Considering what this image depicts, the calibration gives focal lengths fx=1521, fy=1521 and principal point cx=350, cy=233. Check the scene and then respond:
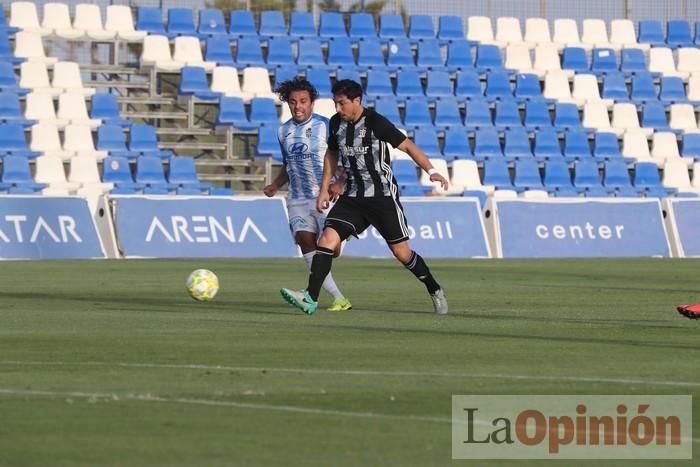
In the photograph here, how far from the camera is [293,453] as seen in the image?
21.7 feet

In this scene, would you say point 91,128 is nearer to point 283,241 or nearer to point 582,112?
point 283,241

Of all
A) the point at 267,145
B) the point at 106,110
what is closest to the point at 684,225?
the point at 267,145

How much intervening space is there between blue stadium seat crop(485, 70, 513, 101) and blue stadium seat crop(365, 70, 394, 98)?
9.31ft

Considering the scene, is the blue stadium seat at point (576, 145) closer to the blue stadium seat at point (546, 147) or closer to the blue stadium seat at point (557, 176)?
the blue stadium seat at point (546, 147)

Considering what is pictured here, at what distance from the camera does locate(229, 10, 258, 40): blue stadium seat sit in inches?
1430

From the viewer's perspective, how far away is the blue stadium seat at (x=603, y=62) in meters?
39.8

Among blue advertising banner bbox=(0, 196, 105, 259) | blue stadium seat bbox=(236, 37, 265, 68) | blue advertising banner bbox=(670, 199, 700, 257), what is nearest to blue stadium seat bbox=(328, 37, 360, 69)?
blue stadium seat bbox=(236, 37, 265, 68)

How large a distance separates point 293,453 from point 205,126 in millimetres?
28600

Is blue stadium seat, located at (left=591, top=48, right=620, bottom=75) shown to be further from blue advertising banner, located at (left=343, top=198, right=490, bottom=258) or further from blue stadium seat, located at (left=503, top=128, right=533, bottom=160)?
blue advertising banner, located at (left=343, top=198, right=490, bottom=258)

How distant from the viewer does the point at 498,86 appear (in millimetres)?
37438

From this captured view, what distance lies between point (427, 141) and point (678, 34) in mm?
10782

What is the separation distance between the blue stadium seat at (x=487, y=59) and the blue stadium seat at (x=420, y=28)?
127 centimetres

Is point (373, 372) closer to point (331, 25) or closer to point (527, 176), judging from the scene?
point (527, 176)

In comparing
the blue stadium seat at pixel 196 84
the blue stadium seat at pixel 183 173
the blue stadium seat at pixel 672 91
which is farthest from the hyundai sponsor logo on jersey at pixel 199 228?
the blue stadium seat at pixel 672 91
